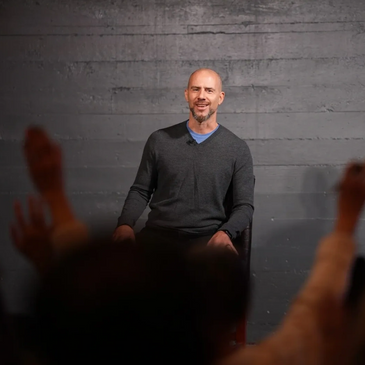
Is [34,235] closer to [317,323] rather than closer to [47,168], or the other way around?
[47,168]

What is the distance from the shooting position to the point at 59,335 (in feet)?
2.11

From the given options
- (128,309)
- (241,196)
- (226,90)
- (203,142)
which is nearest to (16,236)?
(128,309)

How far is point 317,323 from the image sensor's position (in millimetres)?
709

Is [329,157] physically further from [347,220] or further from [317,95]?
[347,220]

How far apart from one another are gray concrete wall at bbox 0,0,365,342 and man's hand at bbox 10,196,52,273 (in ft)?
7.50

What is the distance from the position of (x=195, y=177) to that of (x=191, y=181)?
0.02 metres

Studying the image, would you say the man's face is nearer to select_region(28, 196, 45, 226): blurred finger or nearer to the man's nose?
the man's nose

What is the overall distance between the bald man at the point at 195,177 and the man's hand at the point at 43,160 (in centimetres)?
153

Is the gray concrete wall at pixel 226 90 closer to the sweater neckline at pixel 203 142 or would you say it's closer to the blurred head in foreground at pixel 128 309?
the sweater neckline at pixel 203 142

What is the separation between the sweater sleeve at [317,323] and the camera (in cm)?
67

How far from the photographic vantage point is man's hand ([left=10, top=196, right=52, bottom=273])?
0.70m

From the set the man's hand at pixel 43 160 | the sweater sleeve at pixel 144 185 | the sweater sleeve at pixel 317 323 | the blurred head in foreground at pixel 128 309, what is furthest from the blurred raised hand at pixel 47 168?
the sweater sleeve at pixel 144 185

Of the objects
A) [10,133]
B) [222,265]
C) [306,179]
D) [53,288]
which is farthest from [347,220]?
[10,133]

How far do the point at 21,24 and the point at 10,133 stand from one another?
556 millimetres
